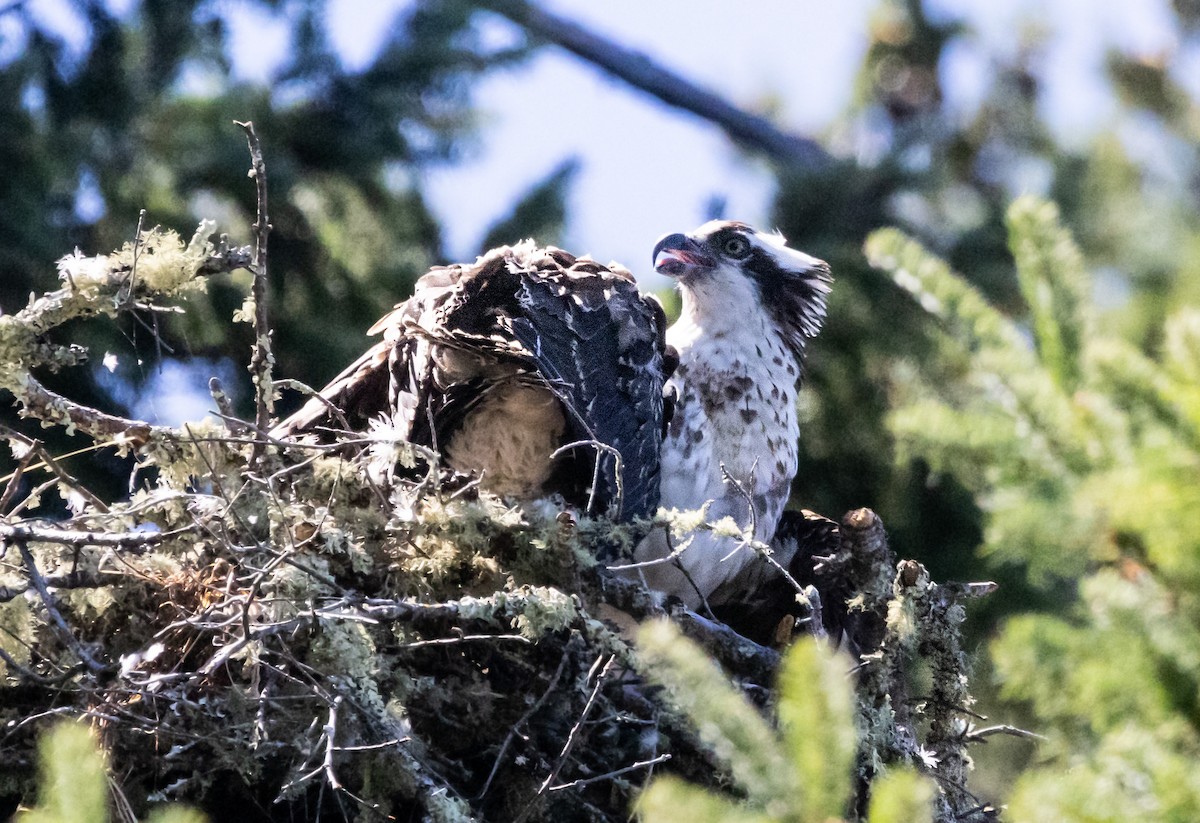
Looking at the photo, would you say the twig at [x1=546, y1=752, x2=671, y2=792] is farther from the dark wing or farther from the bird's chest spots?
the bird's chest spots

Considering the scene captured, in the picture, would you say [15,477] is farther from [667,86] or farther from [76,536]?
[667,86]

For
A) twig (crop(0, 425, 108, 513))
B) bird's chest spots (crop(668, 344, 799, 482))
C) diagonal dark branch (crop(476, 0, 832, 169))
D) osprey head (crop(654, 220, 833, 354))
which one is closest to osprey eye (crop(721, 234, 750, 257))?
osprey head (crop(654, 220, 833, 354))

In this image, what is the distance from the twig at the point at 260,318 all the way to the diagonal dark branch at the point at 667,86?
5278mm

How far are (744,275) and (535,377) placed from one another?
1342 millimetres

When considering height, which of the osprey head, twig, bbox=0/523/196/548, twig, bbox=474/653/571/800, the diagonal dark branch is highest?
twig, bbox=0/523/196/548

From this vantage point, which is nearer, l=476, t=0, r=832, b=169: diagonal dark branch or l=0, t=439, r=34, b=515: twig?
l=0, t=439, r=34, b=515: twig

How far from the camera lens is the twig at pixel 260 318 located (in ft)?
10.1

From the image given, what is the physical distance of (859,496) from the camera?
6.09 m

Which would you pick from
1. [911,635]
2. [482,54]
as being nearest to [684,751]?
[911,635]

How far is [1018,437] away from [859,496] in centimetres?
395

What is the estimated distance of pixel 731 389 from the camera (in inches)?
174

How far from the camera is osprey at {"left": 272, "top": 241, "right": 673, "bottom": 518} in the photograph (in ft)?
11.9

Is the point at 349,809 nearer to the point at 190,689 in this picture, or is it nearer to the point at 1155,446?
the point at 190,689

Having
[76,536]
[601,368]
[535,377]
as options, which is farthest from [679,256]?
[76,536]
